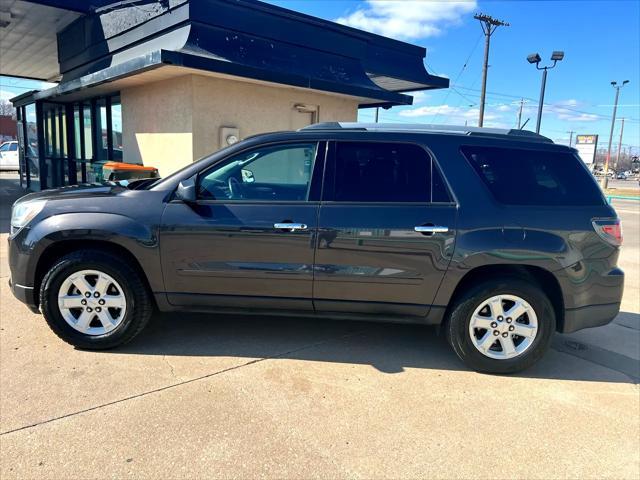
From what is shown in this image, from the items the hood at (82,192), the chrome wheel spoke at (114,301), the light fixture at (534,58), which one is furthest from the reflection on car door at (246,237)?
the light fixture at (534,58)

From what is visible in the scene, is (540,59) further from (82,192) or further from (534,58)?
(82,192)

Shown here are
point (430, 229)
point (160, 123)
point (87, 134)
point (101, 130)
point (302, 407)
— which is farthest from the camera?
point (87, 134)

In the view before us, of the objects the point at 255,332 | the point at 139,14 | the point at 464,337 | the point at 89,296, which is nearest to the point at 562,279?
the point at 464,337

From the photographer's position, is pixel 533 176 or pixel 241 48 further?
pixel 241 48

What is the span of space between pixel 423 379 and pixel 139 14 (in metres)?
10.2

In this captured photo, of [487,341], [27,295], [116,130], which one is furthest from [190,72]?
[487,341]

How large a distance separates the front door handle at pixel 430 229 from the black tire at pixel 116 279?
219cm

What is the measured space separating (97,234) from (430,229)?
2.52 m

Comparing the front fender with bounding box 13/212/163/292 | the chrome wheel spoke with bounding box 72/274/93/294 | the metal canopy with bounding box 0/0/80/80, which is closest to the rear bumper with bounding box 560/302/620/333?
the front fender with bounding box 13/212/163/292

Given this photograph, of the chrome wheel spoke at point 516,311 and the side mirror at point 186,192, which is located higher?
the side mirror at point 186,192

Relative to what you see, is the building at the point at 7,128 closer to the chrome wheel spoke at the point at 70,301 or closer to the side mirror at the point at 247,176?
the chrome wheel spoke at the point at 70,301

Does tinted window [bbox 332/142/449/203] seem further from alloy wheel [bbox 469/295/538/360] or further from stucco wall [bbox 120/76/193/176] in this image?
stucco wall [bbox 120/76/193/176]

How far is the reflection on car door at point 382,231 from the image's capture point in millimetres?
3502

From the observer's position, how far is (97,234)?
11.8 feet
